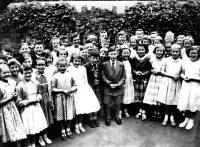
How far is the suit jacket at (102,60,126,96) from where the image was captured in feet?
16.4

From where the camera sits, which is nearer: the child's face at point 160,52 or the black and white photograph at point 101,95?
the black and white photograph at point 101,95

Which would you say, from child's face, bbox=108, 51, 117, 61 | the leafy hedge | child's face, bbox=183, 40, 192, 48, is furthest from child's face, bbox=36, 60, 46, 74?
the leafy hedge

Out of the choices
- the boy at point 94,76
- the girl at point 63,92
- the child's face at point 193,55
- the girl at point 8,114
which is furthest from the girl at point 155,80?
the girl at point 8,114

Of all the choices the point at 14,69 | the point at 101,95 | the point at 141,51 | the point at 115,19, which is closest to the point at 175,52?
the point at 141,51

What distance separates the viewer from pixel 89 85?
5008mm

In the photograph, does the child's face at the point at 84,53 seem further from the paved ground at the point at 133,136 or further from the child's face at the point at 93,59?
the paved ground at the point at 133,136

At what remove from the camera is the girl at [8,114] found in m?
3.77

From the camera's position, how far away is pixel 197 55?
4.72 metres

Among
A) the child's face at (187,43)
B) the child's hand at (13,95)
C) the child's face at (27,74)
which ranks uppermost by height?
the child's face at (187,43)

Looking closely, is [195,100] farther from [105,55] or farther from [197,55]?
[105,55]

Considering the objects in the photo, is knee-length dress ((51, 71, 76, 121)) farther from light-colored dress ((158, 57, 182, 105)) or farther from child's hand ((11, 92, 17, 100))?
light-colored dress ((158, 57, 182, 105))

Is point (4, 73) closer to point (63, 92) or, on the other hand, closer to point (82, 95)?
point (63, 92)

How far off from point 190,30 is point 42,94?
5.79 m

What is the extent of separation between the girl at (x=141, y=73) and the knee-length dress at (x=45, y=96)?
6.47 feet
